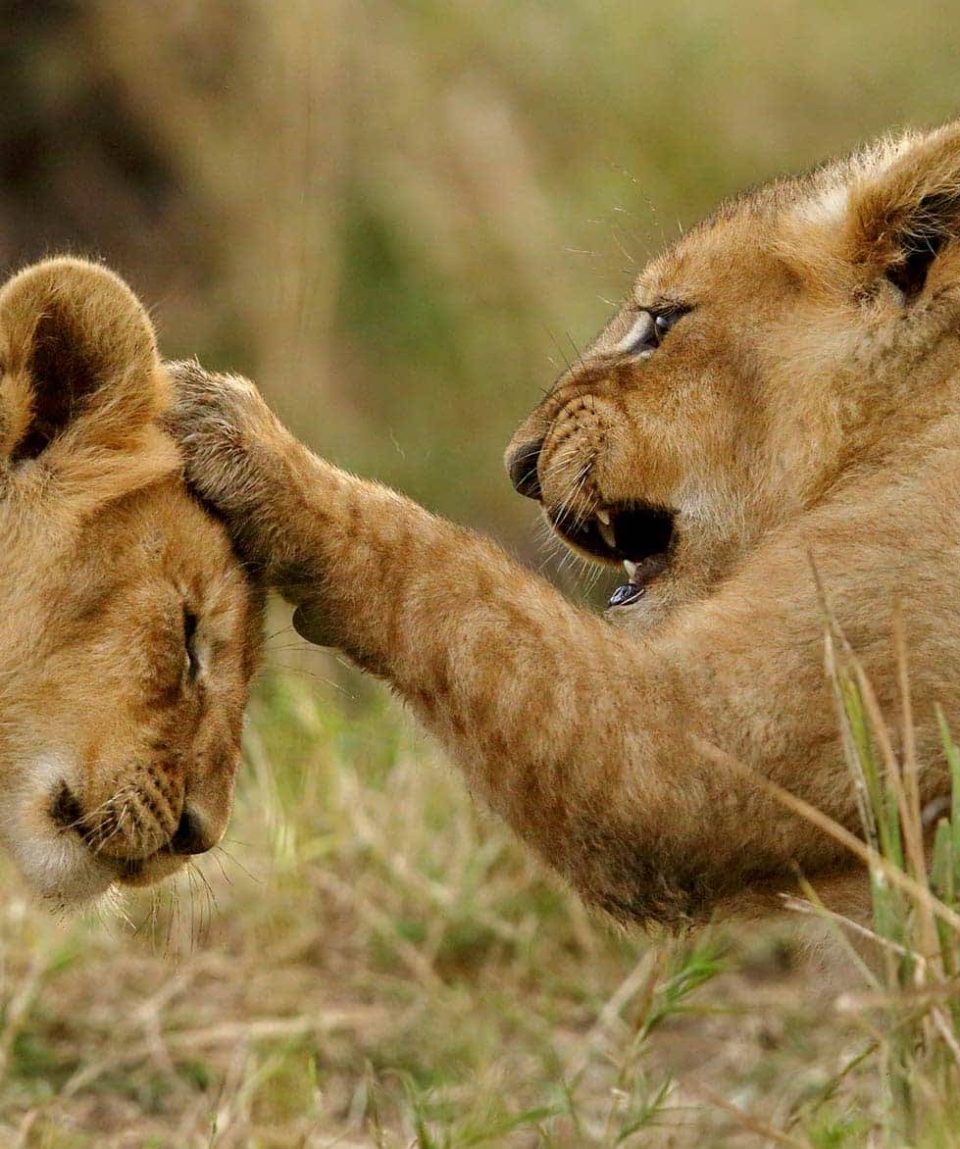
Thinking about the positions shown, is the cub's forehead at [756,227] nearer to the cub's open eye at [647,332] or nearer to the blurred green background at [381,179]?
the cub's open eye at [647,332]

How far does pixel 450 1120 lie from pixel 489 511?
210 inches

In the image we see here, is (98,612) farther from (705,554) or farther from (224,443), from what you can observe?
(705,554)

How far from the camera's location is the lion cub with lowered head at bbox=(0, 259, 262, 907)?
3.34 metres

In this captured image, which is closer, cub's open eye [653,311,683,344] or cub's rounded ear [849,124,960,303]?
cub's rounded ear [849,124,960,303]

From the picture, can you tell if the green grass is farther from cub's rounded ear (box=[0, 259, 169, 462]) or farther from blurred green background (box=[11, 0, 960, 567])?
blurred green background (box=[11, 0, 960, 567])

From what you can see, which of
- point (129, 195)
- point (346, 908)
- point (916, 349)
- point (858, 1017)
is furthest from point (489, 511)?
point (858, 1017)

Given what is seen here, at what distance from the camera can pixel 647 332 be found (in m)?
4.24

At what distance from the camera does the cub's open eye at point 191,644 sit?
3.47 meters

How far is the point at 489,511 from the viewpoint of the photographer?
30.0 ft

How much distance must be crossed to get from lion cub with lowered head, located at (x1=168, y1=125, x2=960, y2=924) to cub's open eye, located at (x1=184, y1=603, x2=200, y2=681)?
0.21m

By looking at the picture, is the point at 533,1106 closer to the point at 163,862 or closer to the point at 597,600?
the point at 163,862

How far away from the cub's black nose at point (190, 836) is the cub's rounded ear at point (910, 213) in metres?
1.69

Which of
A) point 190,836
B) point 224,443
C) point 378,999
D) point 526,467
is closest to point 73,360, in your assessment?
point 224,443

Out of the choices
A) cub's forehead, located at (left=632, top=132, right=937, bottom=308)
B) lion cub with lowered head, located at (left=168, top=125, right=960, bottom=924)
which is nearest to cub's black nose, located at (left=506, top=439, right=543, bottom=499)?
lion cub with lowered head, located at (left=168, top=125, right=960, bottom=924)
